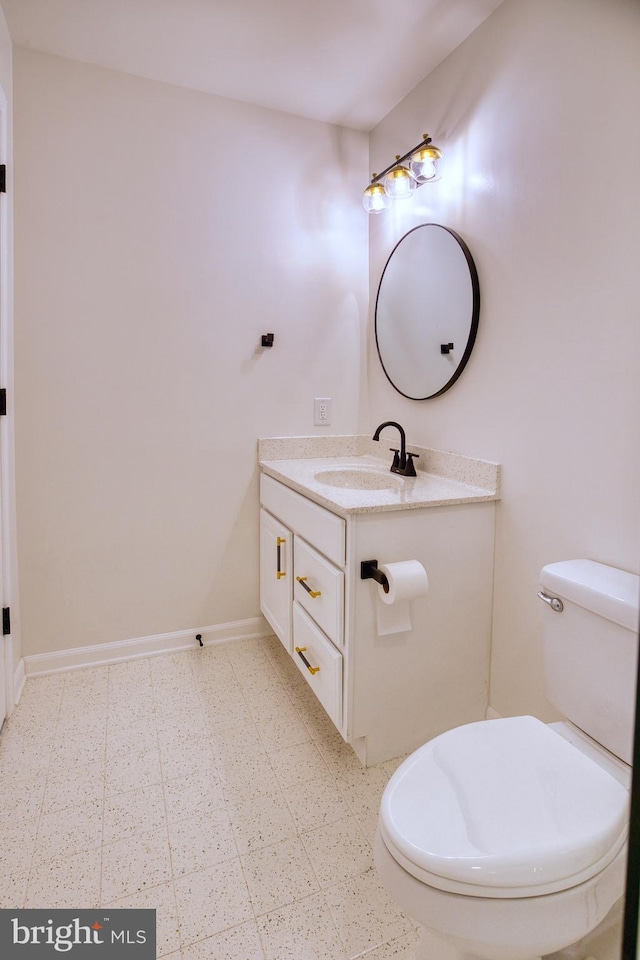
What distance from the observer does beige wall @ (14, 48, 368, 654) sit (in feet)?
6.23

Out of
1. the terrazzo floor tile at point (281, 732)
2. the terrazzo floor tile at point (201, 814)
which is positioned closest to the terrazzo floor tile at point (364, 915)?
the terrazzo floor tile at point (201, 814)

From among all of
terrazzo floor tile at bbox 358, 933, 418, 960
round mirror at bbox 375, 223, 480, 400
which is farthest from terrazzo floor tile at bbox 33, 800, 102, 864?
round mirror at bbox 375, 223, 480, 400

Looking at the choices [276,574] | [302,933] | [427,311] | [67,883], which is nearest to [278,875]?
[302,933]

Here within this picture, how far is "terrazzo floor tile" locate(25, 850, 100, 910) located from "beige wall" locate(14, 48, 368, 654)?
0.98m

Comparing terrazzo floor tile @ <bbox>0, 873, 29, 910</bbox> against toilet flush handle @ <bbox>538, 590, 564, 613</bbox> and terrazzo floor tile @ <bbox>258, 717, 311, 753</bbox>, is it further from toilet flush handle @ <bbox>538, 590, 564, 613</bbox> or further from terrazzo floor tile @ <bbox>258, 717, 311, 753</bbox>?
toilet flush handle @ <bbox>538, 590, 564, 613</bbox>

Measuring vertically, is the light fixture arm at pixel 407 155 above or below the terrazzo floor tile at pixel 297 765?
above

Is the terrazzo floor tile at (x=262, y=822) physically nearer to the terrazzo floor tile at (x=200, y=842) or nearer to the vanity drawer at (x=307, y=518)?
the terrazzo floor tile at (x=200, y=842)

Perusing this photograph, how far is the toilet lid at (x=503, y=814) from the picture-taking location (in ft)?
2.59

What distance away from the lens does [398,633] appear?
154 centimetres

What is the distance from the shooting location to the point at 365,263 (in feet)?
7.85

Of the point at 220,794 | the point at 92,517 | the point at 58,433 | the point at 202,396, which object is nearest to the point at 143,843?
the point at 220,794

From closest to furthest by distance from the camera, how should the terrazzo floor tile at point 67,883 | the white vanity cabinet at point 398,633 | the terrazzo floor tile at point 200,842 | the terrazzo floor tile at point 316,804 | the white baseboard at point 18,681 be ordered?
the terrazzo floor tile at point 67,883
the terrazzo floor tile at point 200,842
the terrazzo floor tile at point 316,804
the white vanity cabinet at point 398,633
the white baseboard at point 18,681

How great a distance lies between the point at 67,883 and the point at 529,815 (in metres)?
1.06

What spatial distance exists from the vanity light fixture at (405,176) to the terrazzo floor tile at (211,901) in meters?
2.17
